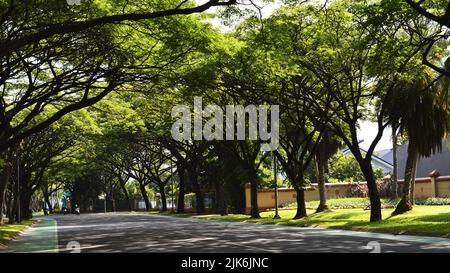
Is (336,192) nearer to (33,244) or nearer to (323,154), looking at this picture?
(323,154)

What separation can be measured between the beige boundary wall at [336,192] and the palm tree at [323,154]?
33.4ft

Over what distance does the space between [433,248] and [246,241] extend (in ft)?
19.8

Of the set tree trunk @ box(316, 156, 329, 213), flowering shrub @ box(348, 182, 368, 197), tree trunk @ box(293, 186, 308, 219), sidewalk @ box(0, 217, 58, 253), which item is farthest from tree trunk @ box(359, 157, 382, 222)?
flowering shrub @ box(348, 182, 368, 197)

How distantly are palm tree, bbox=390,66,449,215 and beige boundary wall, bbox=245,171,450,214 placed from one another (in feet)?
47.8

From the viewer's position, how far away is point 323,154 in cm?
3847

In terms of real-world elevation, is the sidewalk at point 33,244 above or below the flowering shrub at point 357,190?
below

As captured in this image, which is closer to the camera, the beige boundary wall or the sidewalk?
the sidewalk

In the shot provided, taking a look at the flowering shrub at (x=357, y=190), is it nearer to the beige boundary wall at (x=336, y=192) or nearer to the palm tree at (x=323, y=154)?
the beige boundary wall at (x=336, y=192)

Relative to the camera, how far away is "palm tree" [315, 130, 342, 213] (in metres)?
37.8

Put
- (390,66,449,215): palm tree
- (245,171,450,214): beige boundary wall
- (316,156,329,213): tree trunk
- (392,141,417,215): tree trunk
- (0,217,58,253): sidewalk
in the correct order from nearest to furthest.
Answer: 1. (0,217,58,253): sidewalk
2. (390,66,449,215): palm tree
3. (392,141,417,215): tree trunk
4. (316,156,329,213): tree trunk
5. (245,171,450,214): beige boundary wall

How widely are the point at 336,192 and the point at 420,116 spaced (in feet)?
87.5

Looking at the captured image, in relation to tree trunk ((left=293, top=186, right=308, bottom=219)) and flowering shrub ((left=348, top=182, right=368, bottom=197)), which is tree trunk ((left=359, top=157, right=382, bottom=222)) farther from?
flowering shrub ((left=348, top=182, right=368, bottom=197))

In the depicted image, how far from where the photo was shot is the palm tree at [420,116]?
28.0 metres

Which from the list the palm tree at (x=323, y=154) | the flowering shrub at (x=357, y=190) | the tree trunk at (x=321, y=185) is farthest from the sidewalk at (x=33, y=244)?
the flowering shrub at (x=357, y=190)
